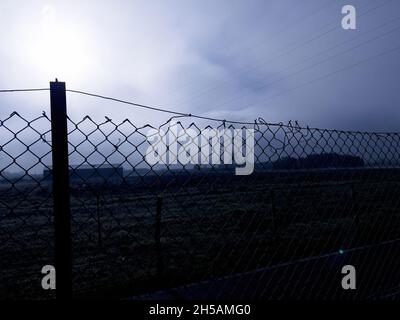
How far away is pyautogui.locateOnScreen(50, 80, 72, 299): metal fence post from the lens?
68.1 inches

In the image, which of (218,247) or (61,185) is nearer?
(61,185)

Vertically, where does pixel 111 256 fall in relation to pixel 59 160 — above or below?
below

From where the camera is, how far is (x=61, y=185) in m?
1.75

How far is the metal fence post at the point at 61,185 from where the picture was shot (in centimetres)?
173

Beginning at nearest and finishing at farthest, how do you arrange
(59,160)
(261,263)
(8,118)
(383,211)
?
(8,118) < (59,160) < (261,263) < (383,211)

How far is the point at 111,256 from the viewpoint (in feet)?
27.6

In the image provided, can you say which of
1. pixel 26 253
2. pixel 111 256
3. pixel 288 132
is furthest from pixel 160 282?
pixel 26 253

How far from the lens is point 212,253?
809cm
